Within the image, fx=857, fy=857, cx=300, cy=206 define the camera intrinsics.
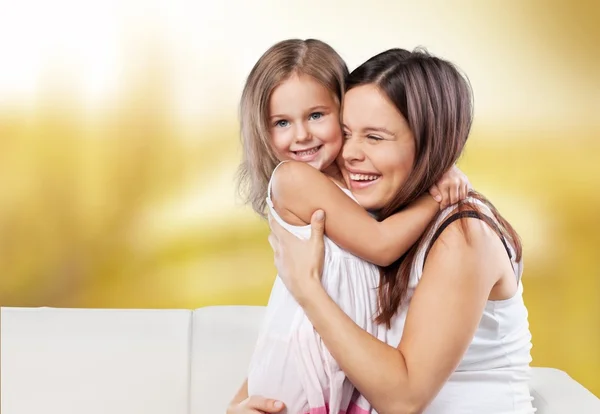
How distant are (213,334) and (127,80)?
52.9 inches

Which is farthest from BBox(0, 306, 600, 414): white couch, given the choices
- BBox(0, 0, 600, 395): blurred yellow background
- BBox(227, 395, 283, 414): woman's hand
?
BBox(0, 0, 600, 395): blurred yellow background

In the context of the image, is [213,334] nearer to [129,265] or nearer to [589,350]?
[129,265]

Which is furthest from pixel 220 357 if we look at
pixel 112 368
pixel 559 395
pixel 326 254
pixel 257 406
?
pixel 559 395

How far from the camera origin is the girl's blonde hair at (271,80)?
6.15 ft

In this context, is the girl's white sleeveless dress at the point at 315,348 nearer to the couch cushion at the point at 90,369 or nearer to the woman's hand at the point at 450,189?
the woman's hand at the point at 450,189

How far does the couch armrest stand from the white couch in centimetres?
76

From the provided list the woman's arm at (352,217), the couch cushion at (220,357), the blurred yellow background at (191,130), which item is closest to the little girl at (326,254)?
the woman's arm at (352,217)

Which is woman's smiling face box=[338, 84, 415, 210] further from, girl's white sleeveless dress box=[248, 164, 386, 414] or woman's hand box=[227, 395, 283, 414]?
woman's hand box=[227, 395, 283, 414]

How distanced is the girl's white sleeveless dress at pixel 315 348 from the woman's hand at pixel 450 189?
0.63ft

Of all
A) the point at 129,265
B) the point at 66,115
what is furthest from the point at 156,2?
the point at 129,265

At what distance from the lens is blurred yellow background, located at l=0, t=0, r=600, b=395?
3326mm

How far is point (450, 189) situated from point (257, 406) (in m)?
0.57

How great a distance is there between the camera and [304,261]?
1634 mm

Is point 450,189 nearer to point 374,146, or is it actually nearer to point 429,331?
point 374,146
